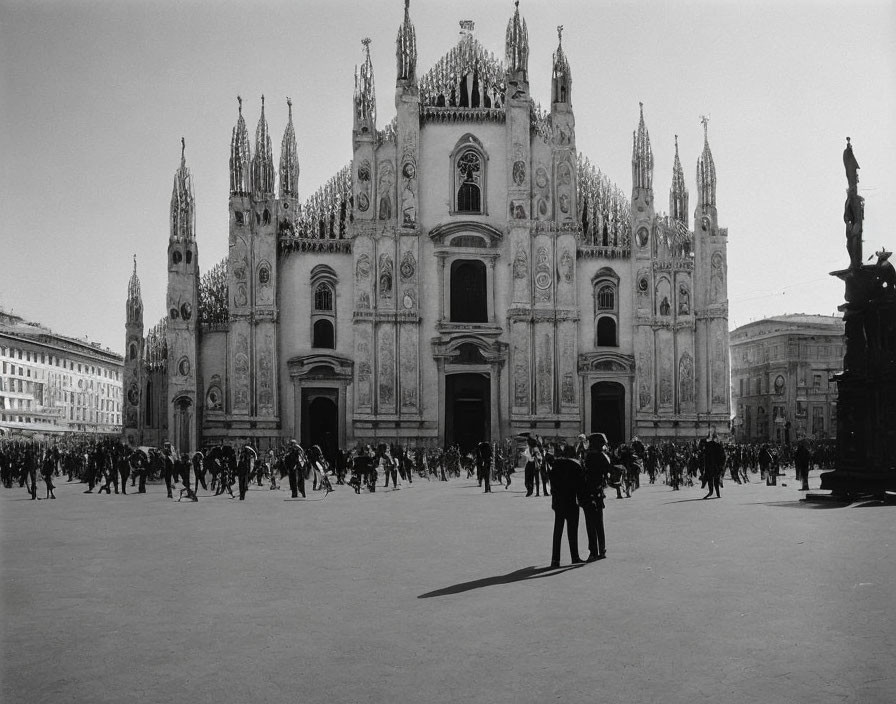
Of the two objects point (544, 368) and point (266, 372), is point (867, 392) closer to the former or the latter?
point (544, 368)

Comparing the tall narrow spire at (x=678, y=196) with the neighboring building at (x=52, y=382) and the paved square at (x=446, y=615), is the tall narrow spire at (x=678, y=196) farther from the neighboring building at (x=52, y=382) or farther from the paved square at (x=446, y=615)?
the paved square at (x=446, y=615)

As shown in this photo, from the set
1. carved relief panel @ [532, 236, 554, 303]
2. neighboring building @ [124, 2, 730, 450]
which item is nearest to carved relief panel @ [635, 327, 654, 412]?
neighboring building @ [124, 2, 730, 450]

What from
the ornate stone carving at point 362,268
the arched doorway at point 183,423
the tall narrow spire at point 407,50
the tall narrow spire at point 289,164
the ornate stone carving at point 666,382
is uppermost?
the tall narrow spire at point 407,50

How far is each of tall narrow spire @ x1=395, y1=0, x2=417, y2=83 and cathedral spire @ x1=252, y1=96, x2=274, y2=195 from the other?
683cm

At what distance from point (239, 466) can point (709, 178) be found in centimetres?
3135

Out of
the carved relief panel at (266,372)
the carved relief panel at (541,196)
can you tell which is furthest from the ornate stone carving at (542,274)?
the carved relief panel at (266,372)

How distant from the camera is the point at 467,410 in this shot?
4550 cm

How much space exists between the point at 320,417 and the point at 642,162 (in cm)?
1940

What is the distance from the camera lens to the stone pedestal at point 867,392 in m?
20.3

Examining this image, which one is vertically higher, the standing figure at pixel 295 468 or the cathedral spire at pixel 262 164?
the cathedral spire at pixel 262 164

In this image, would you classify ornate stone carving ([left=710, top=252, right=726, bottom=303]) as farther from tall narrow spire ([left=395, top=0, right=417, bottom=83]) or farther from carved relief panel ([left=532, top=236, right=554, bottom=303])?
tall narrow spire ([left=395, top=0, right=417, bottom=83])

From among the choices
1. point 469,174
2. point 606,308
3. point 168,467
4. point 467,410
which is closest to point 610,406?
point 606,308

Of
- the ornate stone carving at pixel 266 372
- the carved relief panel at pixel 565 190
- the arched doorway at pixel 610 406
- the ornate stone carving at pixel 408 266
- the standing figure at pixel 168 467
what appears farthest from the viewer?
the arched doorway at pixel 610 406

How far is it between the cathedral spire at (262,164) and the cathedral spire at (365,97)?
426 centimetres
